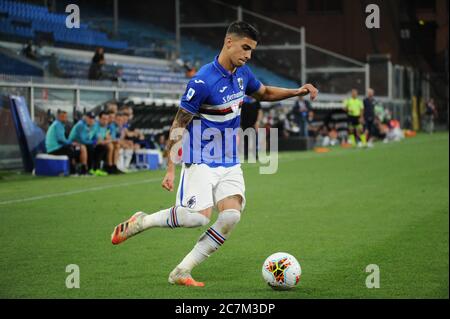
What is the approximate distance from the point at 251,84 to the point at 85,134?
1212 cm

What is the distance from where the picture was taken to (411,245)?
1030 centimetres

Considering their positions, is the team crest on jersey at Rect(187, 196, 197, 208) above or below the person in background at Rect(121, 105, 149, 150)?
below

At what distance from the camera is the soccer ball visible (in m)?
7.70

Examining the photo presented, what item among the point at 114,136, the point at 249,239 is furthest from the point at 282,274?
the point at 114,136

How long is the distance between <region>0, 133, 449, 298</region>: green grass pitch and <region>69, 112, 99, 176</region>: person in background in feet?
2.70

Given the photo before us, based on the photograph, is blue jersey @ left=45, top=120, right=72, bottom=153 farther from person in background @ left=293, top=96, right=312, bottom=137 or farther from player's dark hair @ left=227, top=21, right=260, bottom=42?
person in background @ left=293, top=96, right=312, bottom=137

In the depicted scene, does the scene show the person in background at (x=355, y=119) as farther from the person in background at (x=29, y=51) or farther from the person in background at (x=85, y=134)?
the person in background at (x=85, y=134)

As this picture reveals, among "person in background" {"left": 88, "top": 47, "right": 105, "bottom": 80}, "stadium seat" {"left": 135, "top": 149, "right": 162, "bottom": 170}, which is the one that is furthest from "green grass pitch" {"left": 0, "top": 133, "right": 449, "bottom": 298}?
"person in background" {"left": 88, "top": 47, "right": 105, "bottom": 80}

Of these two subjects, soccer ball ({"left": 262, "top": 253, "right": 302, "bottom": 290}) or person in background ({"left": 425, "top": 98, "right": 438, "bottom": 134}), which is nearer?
soccer ball ({"left": 262, "top": 253, "right": 302, "bottom": 290})

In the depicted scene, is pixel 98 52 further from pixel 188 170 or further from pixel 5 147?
pixel 188 170

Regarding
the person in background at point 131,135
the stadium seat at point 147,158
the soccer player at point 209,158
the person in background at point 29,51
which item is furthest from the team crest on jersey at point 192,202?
the person in background at point 29,51

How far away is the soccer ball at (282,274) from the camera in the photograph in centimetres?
770

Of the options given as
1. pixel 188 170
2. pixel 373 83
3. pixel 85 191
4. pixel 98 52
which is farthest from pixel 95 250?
pixel 373 83
